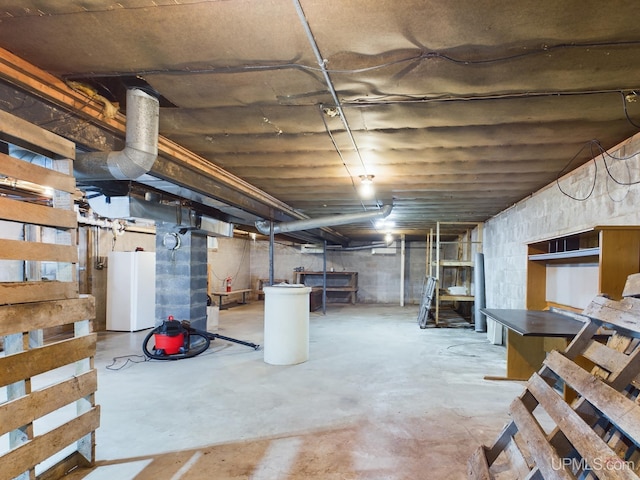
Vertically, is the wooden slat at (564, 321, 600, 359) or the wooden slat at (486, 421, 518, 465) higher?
the wooden slat at (564, 321, 600, 359)

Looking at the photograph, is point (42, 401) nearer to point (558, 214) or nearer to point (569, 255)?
point (569, 255)

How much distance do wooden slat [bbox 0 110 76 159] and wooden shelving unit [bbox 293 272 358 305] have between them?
30.3ft

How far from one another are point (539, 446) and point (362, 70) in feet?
6.21

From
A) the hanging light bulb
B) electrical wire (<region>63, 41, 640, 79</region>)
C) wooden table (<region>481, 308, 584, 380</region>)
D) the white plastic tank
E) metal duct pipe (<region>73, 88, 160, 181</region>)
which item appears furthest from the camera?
the white plastic tank

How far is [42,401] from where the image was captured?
185 cm

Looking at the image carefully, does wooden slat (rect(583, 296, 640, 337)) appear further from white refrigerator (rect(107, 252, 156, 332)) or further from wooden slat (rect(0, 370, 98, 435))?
white refrigerator (rect(107, 252, 156, 332))

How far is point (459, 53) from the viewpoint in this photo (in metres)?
1.70

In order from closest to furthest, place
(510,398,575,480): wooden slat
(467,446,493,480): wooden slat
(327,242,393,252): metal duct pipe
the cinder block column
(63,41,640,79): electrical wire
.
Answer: (510,398,575,480): wooden slat < (63,41,640,79): electrical wire < (467,446,493,480): wooden slat < the cinder block column < (327,242,393,252): metal duct pipe

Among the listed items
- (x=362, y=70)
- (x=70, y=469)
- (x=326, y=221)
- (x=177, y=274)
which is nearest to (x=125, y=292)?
(x=177, y=274)

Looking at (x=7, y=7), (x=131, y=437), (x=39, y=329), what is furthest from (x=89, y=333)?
(x=7, y=7)

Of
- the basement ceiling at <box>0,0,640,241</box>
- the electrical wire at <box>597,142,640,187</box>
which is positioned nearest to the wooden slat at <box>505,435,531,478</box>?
the basement ceiling at <box>0,0,640,241</box>

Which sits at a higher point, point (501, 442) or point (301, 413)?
point (501, 442)

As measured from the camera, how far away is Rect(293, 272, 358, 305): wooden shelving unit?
449 inches

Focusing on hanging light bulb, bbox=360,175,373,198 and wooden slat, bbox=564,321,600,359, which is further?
hanging light bulb, bbox=360,175,373,198
